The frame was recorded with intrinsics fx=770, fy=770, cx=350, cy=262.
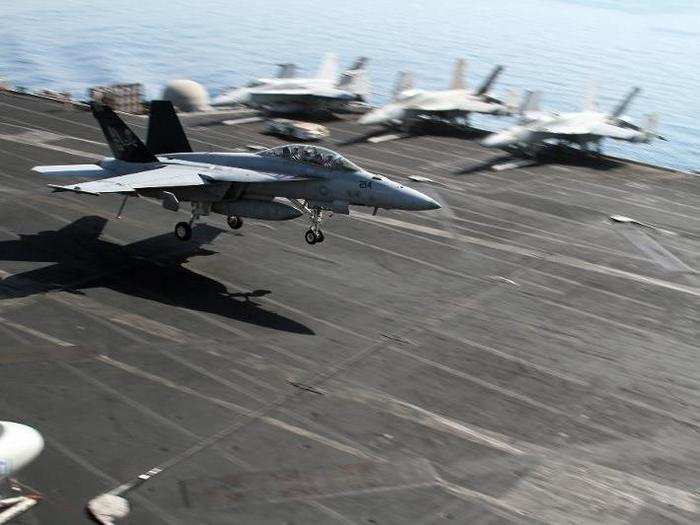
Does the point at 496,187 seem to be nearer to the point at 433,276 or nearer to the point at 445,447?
the point at 433,276

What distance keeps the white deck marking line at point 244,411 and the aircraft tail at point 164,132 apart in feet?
46.9

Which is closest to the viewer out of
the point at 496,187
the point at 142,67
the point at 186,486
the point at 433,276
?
the point at 186,486

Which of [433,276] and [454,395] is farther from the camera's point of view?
[433,276]

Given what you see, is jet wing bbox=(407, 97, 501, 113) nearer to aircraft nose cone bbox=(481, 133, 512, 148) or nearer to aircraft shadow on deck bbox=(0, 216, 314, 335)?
aircraft nose cone bbox=(481, 133, 512, 148)

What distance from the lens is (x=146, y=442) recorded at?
1789 cm

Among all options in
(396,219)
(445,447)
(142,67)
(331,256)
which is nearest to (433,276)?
(331,256)

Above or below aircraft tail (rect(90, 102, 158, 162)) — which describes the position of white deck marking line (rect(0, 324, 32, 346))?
below

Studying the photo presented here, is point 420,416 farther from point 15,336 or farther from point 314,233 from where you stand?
point 314,233

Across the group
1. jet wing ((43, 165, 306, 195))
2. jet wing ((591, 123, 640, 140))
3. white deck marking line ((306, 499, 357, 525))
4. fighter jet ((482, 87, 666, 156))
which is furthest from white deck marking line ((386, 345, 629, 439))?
jet wing ((591, 123, 640, 140))

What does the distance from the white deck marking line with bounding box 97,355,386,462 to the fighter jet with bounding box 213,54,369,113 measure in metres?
47.6

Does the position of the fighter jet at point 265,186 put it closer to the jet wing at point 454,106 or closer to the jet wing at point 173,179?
the jet wing at point 173,179

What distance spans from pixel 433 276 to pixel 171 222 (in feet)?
40.3

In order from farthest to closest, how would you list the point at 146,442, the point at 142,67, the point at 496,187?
1. the point at 142,67
2. the point at 496,187
3. the point at 146,442

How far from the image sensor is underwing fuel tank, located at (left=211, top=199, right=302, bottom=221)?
29.1 metres
